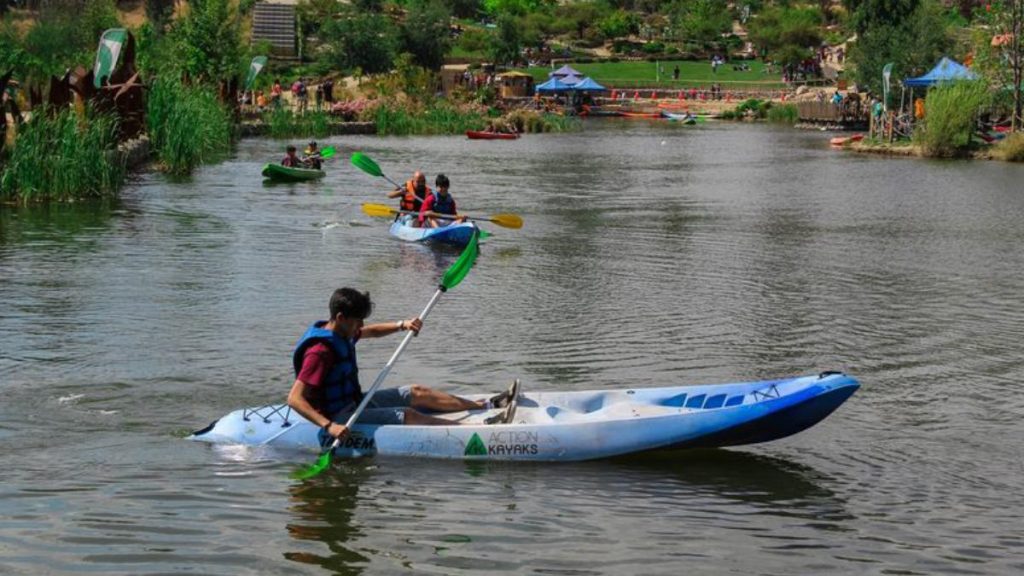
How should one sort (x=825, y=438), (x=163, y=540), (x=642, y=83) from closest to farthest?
(x=163, y=540) < (x=825, y=438) < (x=642, y=83)

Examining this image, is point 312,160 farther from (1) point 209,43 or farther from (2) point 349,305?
(2) point 349,305

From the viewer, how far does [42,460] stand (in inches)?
389

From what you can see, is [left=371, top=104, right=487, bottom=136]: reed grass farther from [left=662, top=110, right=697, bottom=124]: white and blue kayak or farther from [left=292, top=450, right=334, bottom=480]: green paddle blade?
[left=292, top=450, right=334, bottom=480]: green paddle blade

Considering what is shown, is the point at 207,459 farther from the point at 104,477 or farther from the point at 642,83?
the point at 642,83

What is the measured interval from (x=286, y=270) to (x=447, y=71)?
58.9m

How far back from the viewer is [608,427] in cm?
961

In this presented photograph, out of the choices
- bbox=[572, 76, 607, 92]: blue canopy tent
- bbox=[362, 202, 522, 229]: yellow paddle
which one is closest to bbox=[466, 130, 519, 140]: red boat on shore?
bbox=[572, 76, 607, 92]: blue canopy tent

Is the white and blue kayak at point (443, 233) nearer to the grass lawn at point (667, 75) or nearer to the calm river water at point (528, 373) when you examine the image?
the calm river water at point (528, 373)

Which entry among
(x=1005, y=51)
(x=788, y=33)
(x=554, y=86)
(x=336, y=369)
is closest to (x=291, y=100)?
(x=554, y=86)

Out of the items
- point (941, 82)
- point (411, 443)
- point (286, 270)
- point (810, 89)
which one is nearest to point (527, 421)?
point (411, 443)

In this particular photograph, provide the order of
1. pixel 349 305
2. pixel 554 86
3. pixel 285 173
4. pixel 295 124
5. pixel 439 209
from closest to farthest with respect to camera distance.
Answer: pixel 349 305 < pixel 439 209 < pixel 285 173 < pixel 295 124 < pixel 554 86

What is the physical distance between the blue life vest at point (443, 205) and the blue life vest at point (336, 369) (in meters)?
11.5

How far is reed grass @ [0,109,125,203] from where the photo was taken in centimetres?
2312

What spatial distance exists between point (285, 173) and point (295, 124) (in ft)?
58.8
